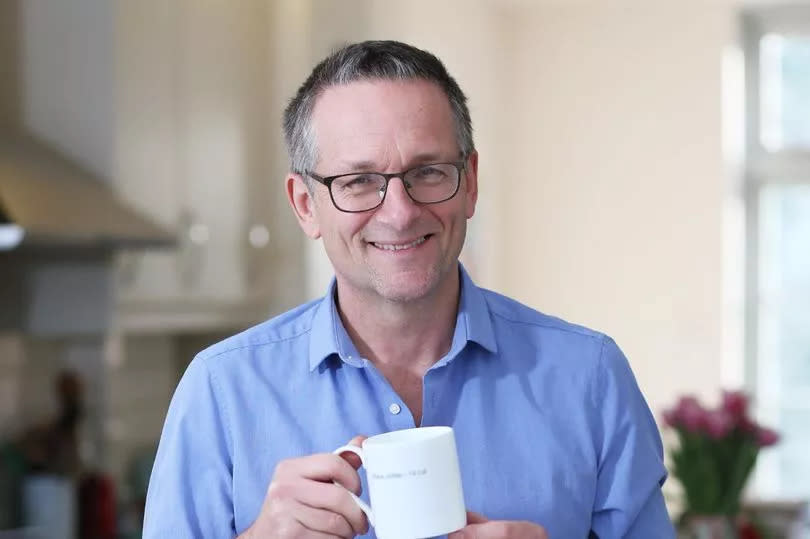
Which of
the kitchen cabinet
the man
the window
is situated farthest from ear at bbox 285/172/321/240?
the window

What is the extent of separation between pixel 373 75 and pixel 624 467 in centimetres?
46

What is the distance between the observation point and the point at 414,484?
3.36 feet

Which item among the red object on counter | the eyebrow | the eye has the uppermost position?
the eyebrow

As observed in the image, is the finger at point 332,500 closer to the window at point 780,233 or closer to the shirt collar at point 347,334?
the shirt collar at point 347,334

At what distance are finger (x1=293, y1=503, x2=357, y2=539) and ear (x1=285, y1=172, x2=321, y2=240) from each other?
0.36 meters

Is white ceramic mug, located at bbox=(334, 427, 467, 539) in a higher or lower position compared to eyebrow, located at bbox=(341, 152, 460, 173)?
lower

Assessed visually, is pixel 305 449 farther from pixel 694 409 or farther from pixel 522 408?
pixel 694 409

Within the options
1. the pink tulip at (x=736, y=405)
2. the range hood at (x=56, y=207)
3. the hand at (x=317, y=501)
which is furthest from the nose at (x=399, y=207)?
the pink tulip at (x=736, y=405)

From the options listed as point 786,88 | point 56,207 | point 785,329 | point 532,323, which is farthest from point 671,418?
point 786,88

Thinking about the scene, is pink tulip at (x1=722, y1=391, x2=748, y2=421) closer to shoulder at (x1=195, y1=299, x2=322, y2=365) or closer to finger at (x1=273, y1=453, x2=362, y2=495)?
shoulder at (x1=195, y1=299, x2=322, y2=365)

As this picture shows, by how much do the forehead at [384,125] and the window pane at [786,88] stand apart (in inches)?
181

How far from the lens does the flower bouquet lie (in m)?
2.89

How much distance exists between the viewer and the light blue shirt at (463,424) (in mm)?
1239

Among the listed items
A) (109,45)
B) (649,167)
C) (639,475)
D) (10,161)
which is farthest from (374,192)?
(649,167)
